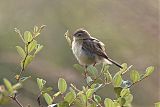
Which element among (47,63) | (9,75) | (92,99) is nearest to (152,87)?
(47,63)

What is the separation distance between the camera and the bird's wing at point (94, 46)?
88.4 inches

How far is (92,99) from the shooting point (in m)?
0.91

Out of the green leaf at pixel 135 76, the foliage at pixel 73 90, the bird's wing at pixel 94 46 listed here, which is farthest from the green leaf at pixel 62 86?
the bird's wing at pixel 94 46

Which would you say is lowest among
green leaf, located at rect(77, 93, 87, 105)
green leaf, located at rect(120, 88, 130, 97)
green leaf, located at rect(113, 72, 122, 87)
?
green leaf, located at rect(77, 93, 87, 105)

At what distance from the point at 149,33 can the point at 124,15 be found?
0.41 meters

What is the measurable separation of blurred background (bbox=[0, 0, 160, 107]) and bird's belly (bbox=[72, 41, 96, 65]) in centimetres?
316

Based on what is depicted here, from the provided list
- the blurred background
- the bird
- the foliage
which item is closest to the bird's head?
the bird

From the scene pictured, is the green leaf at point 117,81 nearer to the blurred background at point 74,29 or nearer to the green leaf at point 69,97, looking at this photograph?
the green leaf at point 69,97

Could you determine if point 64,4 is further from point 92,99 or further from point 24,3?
point 92,99

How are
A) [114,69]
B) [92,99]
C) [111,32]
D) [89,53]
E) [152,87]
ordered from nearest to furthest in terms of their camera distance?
[92,99]
[89,53]
[114,69]
[152,87]
[111,32]

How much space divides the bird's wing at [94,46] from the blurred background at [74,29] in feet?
10.3

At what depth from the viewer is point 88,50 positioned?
232 cm

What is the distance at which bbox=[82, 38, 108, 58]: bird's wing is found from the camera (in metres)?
2.25

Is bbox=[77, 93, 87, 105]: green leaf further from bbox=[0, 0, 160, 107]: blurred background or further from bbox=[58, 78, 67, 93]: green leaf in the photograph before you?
bbox=[0, 0, 160, 107]: blurred background
